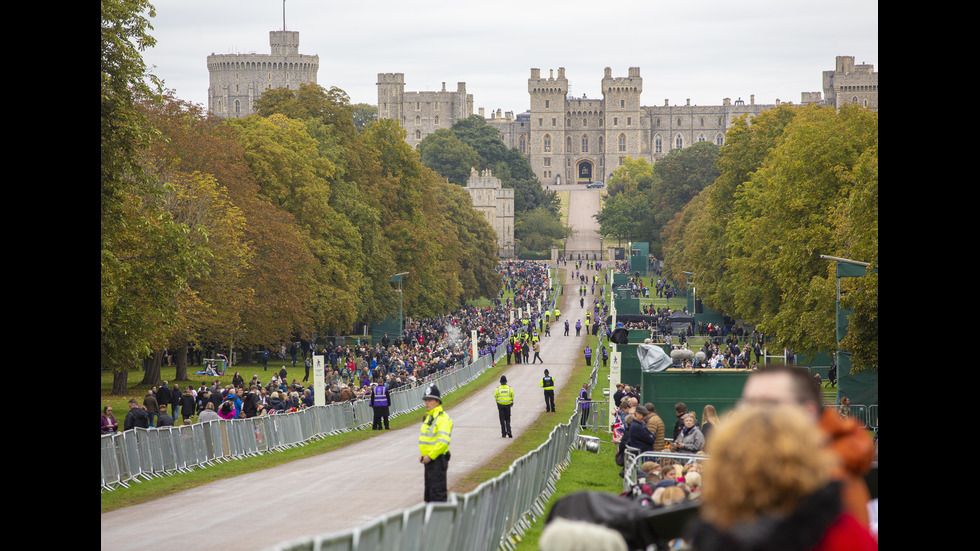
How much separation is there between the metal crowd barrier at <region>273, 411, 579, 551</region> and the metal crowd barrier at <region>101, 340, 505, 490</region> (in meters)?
6.37

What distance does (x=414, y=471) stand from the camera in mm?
19156

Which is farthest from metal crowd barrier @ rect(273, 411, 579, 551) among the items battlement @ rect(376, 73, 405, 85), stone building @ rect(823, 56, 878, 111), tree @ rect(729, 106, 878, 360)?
battlement @ rect(376, 73, 405, 85)

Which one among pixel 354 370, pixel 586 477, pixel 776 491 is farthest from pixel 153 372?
pixel 776 491

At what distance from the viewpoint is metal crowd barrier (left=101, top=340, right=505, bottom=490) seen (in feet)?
57.3

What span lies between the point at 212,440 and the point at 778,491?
18.1 metres

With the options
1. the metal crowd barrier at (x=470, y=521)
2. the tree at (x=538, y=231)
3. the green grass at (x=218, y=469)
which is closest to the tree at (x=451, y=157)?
the tree at (x=538, y=231)

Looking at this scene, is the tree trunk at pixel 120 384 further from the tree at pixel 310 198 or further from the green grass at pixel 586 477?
the green grass at pixel 586 477

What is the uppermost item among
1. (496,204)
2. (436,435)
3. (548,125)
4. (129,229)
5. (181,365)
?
(548,125)

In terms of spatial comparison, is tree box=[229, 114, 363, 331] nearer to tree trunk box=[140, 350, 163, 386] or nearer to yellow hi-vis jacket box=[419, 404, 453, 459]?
tree trunk box=[140, 350, 163, 386]

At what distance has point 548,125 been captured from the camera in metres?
195

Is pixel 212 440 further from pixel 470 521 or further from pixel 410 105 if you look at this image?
pixel 410 105
